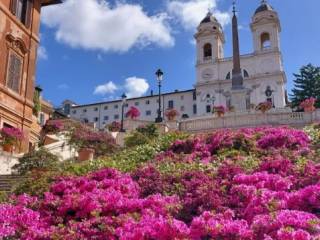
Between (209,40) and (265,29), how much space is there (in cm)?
1212

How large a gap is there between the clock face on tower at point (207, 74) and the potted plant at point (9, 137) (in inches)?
→ 2907

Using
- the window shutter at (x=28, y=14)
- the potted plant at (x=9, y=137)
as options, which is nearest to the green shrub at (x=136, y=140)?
the potted plant at (x=9, y=137)

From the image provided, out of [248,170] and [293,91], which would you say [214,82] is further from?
[248,170]

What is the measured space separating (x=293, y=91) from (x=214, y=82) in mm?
25628

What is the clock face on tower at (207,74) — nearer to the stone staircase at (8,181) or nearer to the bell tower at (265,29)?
the bell tower at (265,29)

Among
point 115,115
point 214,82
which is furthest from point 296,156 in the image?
point 115,115

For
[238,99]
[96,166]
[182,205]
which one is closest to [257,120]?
[238,99]

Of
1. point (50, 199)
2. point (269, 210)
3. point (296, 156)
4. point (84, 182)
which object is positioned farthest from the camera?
point (296, 156)

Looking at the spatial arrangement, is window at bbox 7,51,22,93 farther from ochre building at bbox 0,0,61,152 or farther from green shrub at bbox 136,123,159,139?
green shrub at bbox 136,123,159,139

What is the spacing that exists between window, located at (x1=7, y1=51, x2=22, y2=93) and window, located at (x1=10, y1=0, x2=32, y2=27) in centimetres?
268

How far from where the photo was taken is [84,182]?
12281mm

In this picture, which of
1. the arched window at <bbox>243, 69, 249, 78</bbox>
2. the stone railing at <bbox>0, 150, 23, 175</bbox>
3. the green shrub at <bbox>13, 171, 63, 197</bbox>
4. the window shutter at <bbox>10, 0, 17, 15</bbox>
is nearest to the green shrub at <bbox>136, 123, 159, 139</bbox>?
the stone railing at <bbox>0, 150, 23, 175</bbox>

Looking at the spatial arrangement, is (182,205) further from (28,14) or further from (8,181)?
(28,14)

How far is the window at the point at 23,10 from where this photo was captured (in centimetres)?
2784
